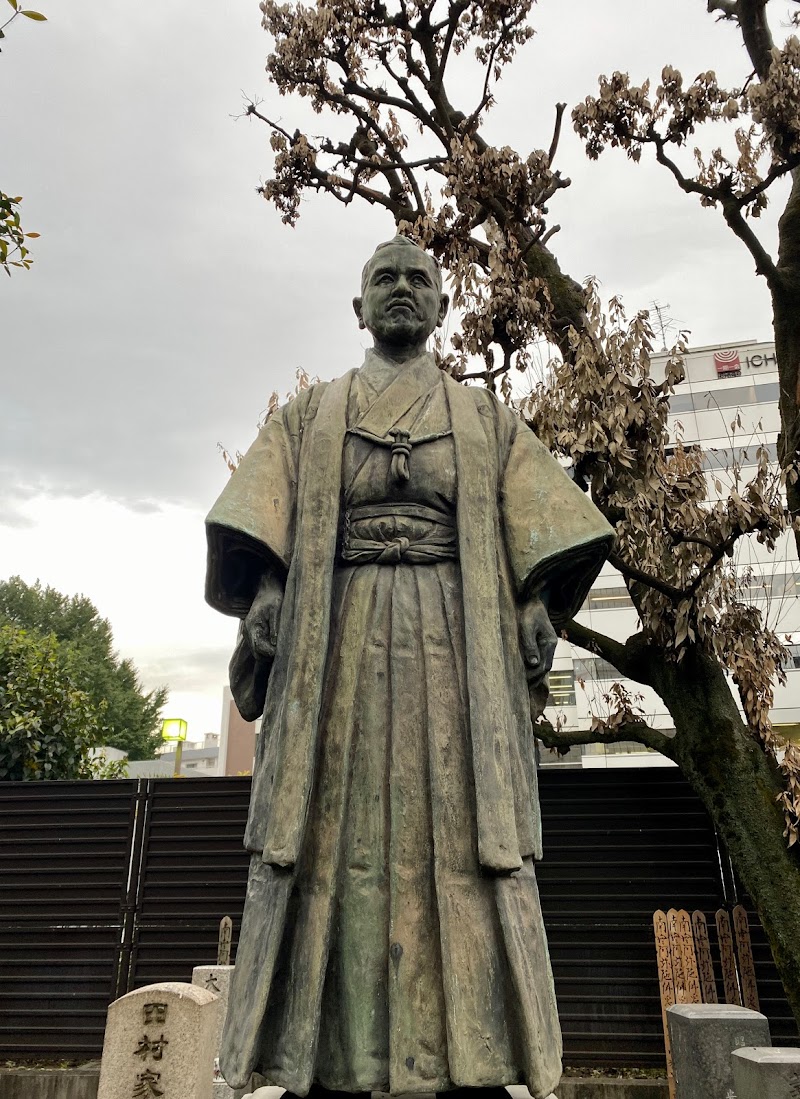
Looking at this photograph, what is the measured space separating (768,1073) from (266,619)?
4216mm

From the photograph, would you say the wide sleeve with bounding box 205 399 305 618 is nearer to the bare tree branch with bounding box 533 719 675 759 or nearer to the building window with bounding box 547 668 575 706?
the bare tree branch with bounding box 533 719 675 759

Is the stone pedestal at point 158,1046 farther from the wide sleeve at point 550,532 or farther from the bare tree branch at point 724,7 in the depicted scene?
the bare tree branch at point 724,7

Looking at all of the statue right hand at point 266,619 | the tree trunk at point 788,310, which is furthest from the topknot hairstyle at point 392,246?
the tree trunk at point 788,310

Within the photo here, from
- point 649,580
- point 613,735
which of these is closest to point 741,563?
point 613,735

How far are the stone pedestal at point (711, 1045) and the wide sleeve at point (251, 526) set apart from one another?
5239 millimetres

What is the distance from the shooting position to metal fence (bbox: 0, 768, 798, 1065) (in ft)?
27.0

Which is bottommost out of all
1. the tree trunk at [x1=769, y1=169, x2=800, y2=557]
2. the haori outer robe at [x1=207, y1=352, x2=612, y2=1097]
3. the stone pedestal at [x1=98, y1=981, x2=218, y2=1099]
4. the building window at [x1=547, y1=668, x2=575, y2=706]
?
the stone pedestal at [x1=98, y1=981, x2=218, y2=1099]

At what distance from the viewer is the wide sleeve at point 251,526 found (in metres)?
2.80

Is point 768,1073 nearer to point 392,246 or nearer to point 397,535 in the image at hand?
point 397,535

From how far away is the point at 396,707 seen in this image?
2.65m

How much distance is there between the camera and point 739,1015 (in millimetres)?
6066

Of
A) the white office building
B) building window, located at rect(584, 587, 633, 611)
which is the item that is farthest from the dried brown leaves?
building window, located at rect(584, 587, 633, 611)

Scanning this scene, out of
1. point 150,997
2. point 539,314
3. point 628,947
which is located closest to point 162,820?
point 150,997

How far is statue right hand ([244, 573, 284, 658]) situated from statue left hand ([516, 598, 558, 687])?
2.72 ft
